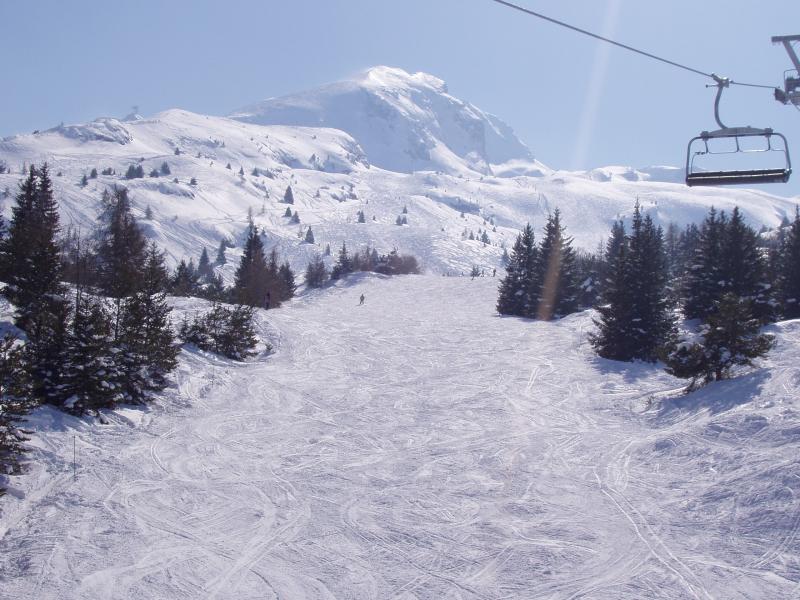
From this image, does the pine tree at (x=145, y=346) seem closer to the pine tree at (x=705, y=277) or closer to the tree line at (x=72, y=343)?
the tree line at (x=72, y=343)

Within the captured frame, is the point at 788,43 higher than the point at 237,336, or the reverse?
the point at 788,43

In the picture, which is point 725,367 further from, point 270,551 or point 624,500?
point 270,551

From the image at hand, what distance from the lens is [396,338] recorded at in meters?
35.4

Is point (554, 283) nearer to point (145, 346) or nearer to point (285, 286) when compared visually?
point (285, 286)

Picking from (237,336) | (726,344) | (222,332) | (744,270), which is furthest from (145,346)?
(744,270)

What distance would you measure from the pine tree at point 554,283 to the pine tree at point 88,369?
37395mm

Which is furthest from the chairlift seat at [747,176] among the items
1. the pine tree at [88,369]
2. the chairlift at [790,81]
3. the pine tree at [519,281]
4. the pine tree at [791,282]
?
the pine tree at [519,281]

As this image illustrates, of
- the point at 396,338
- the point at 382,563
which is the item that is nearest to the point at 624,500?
the point at 382,563

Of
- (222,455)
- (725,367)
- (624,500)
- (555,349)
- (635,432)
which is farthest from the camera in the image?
(555,349)

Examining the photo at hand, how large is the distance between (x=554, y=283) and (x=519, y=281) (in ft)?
13.3

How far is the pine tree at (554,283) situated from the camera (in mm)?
47562

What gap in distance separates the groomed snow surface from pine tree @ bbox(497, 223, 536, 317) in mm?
29295

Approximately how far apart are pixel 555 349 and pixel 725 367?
13.3m

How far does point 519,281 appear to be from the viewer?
168 feet
